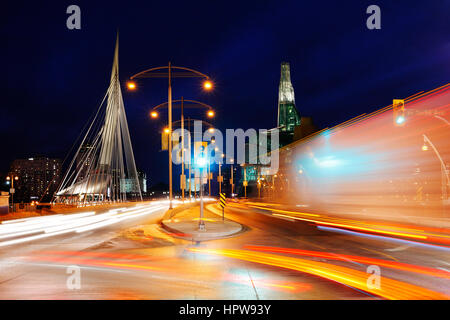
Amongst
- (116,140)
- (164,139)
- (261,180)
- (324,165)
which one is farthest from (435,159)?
(261,180)

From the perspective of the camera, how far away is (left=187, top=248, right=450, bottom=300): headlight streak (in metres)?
7.06

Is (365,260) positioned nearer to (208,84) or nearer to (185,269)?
(185,269)

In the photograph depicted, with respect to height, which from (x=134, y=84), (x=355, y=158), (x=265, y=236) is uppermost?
(x=134, y=84)

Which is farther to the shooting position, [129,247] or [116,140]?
[116,140]

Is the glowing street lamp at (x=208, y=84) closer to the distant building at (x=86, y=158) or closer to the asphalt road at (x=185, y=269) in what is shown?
the asphalt road at (x=185, y=269)

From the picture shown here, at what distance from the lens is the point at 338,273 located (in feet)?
29.3

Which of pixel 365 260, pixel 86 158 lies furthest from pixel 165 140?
pixel 86 158

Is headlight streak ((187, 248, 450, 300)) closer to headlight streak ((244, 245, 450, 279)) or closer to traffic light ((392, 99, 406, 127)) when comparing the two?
headlight streak ((244, 245, 450, 279))

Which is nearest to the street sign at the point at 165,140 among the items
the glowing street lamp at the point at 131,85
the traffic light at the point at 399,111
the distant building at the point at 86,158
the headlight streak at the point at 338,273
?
the glowing street lamp at the point at 131,85
